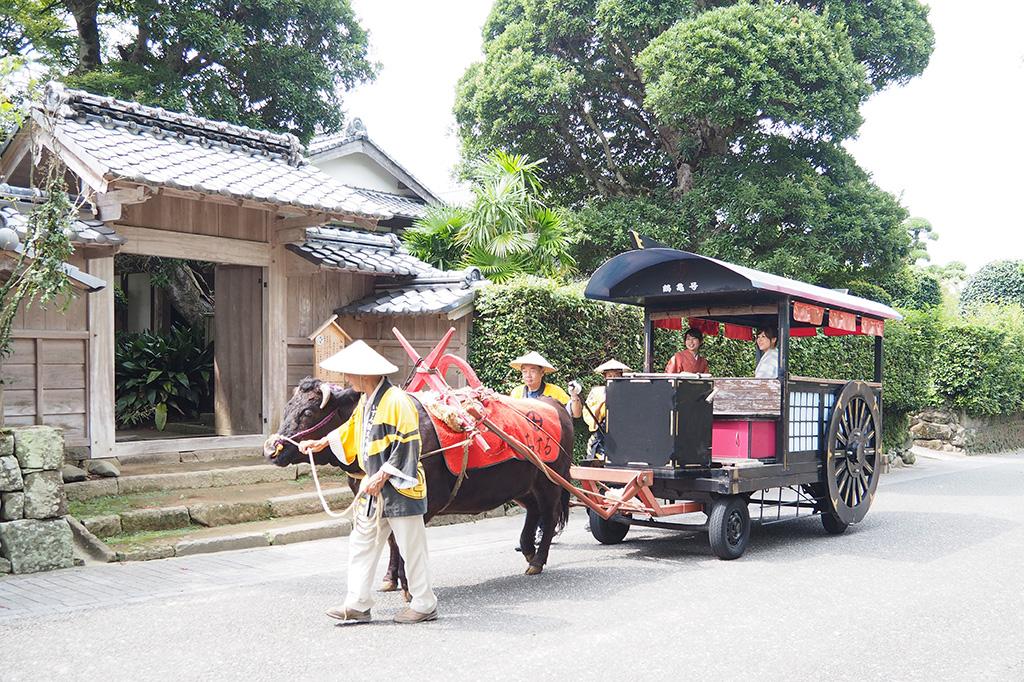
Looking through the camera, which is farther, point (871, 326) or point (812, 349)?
point (812, 349)

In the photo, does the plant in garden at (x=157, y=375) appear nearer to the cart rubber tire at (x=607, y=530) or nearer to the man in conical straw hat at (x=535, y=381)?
the man in conical straw hat at (x=535, y=381)

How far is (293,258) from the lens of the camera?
11914 mm

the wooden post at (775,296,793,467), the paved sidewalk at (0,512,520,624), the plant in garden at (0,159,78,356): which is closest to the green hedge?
the paved sidewalk at (0,512,520,624)

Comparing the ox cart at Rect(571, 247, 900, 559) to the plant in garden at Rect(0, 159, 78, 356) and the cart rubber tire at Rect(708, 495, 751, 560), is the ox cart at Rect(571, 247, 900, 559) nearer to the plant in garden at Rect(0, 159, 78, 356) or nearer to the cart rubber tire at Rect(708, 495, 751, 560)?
the cart rubber tire at Rect(708, 495, 751, 560)

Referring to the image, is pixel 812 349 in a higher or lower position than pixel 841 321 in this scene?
lower

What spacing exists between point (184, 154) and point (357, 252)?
259cm

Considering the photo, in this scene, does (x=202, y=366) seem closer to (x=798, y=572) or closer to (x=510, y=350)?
(x=510, y=350)

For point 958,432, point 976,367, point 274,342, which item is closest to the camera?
point 274,342

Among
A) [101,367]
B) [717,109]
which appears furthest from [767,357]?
[717,109]

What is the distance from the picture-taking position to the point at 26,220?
30.4 ft

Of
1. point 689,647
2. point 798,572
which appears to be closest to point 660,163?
point 798,572

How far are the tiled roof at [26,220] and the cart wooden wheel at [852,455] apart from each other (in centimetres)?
794

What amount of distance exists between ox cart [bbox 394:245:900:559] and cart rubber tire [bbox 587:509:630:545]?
0.05 feet

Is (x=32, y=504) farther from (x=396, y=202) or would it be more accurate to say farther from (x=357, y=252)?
(x=396, y=202)
